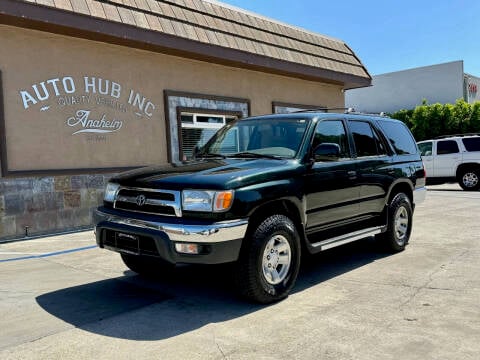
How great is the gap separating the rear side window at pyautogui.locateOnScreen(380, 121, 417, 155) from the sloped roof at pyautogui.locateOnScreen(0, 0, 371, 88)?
4.98m

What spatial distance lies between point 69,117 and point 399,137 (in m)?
6.08

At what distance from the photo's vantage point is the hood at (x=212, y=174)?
3955 millimetres

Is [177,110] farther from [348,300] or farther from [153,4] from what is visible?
[348,300]

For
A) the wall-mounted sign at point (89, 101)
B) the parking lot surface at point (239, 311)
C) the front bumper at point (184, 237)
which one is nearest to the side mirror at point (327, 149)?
the front bumper at point (184, 237)

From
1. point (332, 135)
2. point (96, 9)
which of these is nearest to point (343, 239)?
point (332, 135)

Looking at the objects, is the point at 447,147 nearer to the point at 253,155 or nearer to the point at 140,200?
the point at 253,155

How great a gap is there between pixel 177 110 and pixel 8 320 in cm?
723

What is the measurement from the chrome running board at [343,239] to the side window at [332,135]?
3.17 feet

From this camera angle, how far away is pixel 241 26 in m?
11.3

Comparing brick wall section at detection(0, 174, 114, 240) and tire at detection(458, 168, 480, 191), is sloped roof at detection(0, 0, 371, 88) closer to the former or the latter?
brick wall section at detection(0, 174, 114, 240)

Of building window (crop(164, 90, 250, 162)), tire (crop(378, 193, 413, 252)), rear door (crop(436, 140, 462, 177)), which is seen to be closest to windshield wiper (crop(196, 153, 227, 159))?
tire (crop(378, 193, 413, 252))

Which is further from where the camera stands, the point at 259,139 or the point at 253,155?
the point at 259,139

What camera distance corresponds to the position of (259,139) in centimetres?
529

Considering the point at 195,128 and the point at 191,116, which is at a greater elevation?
the point at 191,116
